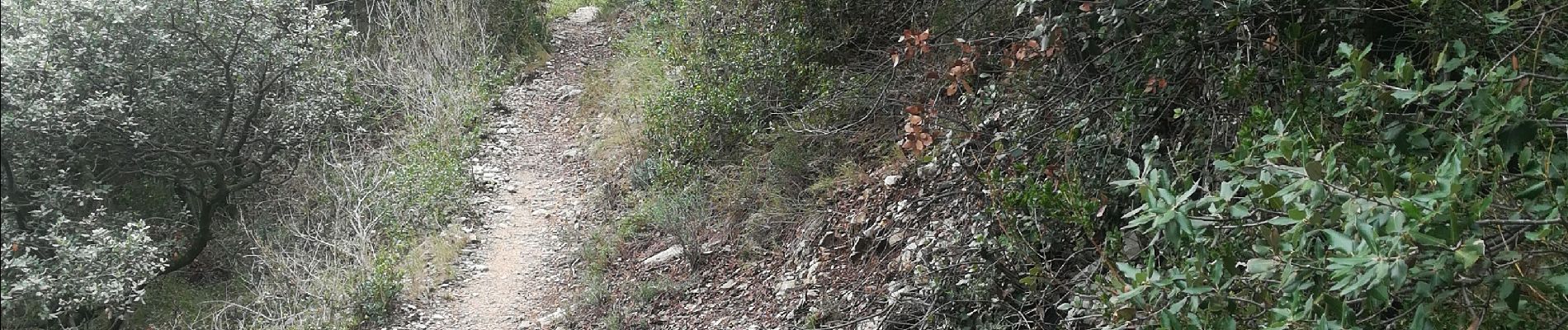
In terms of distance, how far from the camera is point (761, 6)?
293 inches

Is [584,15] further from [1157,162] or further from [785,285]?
[1157,162]

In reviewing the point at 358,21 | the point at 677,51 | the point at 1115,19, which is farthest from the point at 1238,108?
the point at 358,21

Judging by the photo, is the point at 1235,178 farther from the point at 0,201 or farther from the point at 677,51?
the point at 677,51

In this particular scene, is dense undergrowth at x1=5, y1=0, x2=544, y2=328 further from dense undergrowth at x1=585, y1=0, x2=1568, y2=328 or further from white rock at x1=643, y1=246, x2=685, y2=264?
white rock at x1=643, y1=246, x2=685, y2=264

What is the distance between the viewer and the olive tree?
2744mm

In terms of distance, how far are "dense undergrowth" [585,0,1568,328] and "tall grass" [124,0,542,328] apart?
55.1 inches

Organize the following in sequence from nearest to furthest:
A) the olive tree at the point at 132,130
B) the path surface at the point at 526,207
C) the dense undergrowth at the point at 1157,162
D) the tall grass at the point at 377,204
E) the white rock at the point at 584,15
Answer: the dense undergrowth at the point at 1157,162 → the olive tree at the point at 132,130 → the tall grass at the point at 377,204 → the path surface at the point at 526,207 → the white rock at the point at 584,15

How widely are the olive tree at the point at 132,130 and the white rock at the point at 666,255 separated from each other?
2269 millimetres

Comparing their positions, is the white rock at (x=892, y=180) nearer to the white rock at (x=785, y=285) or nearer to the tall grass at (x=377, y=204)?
the white rock at (x=785, y=285)

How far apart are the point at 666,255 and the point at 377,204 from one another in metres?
2.52

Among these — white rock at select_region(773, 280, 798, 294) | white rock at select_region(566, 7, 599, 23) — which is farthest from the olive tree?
white rock at select_region(566, 7, 599, 23)

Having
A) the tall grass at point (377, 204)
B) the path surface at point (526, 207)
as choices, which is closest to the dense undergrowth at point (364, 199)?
the tall grass at point (377, 204)

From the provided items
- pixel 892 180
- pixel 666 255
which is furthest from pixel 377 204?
pixel 892 180

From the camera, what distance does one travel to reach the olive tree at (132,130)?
9.00 feet
